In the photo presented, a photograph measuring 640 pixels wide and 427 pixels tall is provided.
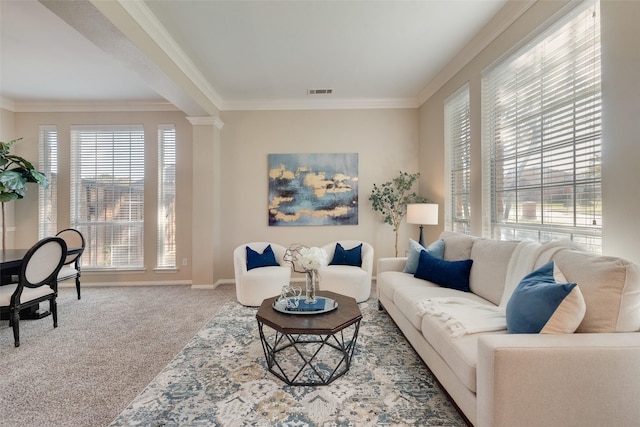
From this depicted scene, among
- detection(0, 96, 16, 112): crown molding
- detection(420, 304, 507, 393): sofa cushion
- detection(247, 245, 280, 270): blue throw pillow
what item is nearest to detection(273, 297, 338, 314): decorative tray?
detection(420, 304, 507, 393): sofa cushion

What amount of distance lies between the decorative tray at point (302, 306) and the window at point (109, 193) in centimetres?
365

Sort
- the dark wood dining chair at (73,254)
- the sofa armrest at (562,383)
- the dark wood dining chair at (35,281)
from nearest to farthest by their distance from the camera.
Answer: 1. the sofa armrest at (562,383)
2. the dark wood dining chair at (35,281)
3. the dark wood dining chair at (73,254)

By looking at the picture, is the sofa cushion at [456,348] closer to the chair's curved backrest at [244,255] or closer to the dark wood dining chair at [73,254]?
the chair's curved backrest at [244,255]

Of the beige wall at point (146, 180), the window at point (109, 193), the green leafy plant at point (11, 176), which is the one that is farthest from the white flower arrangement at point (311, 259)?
the green leafy plant at point (11, 176)

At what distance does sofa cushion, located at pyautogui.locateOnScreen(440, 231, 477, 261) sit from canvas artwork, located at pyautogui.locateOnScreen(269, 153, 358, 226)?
6.27 ft

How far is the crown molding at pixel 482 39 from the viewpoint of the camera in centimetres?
252

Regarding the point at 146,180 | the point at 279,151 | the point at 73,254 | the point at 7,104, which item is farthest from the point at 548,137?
the point at 7,104

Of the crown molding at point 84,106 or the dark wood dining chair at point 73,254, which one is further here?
the crown molding at point 84,106

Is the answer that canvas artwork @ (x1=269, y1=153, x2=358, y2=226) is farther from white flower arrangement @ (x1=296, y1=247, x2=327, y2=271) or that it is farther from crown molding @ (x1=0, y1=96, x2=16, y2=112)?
crown molding @ (x1=0, y1=96, x2=16, y2=112)

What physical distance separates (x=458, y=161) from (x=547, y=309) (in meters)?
2.68

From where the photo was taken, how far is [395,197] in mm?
4695

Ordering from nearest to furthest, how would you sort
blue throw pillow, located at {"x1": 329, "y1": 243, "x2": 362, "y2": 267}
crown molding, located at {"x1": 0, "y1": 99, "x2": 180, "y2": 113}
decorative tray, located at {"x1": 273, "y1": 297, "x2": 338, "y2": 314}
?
decorative tray, located at {"x1": 273, "y1": 297, "x2": 338, "y2": 314} → blue throw pillow, located at {"x1": 329, "y1": 243, "x2": 362, "y2": 267} → crown molding, located at {"x1": 0, "y1": 99, "x2": 180, "y2": 113}

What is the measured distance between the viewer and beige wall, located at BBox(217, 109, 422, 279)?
4867 millimetres

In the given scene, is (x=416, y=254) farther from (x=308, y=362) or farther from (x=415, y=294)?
(x=308, y=362)
